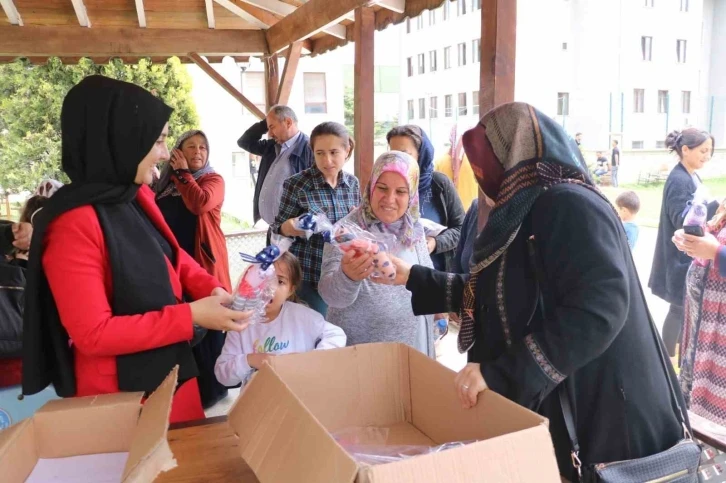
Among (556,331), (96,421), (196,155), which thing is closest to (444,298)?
(556,331)

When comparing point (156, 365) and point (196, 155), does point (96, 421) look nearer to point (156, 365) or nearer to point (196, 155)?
point (156, 365)

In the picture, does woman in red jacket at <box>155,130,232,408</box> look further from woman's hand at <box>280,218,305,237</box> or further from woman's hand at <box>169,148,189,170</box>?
woman's hand at <box>280,218,305,237</box>

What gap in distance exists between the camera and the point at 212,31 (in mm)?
6090

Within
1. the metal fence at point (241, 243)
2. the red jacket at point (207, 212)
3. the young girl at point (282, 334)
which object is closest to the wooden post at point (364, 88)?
the red jacket at point (207, 212)

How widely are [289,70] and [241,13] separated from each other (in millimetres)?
850

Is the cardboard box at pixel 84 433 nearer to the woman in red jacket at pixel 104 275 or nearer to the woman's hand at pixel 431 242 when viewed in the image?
the woman in red jacket at pixel 104 275

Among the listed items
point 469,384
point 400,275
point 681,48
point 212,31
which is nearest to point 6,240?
point 400,275

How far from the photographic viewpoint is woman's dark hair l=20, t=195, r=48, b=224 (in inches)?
96.7

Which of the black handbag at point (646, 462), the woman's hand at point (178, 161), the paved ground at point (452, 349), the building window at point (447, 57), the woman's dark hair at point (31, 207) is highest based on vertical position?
the building window at point (447, 57)

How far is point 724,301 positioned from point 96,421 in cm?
257

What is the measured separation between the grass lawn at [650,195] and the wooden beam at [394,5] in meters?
6.81

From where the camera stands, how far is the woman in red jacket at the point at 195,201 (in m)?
3.45

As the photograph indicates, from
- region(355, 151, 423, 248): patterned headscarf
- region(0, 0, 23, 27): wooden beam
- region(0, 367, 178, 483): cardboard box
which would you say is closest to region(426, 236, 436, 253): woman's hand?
region(355, 151, 423, 248): patterned headscarf

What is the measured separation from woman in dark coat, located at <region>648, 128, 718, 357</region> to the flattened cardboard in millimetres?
3062
